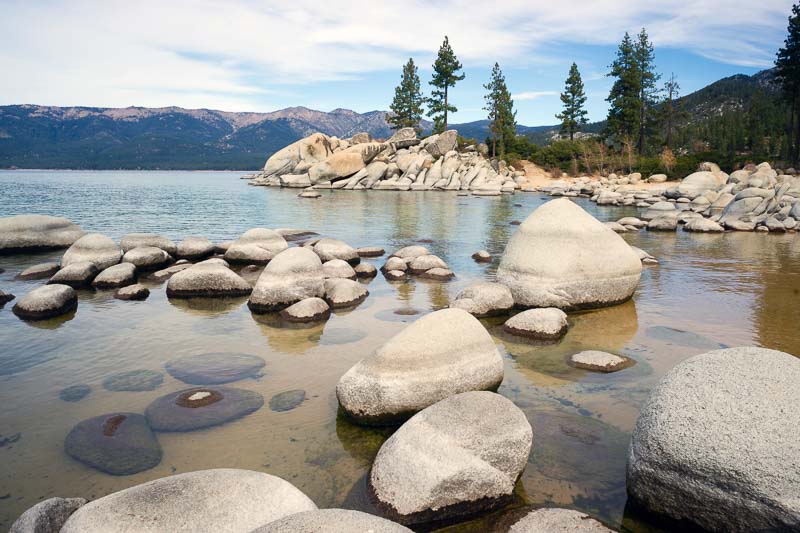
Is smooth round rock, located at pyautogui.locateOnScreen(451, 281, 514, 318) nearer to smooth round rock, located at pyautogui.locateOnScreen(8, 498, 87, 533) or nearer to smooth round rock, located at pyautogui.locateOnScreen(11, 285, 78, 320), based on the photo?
smooth round rock, located at pyautogui.locateOnScreen(8, 498, 87, 533)

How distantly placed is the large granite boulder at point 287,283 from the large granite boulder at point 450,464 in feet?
23.8

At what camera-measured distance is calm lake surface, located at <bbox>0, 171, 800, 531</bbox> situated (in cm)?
581

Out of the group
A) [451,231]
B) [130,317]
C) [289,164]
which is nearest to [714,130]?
[289,164]

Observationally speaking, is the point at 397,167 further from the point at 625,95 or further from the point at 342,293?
the point at 342,293

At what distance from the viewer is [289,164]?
78.6 meters

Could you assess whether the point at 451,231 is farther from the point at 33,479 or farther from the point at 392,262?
the point at 33,479

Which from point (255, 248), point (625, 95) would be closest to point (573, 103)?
point (625, 95)

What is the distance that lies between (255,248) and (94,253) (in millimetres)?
4862

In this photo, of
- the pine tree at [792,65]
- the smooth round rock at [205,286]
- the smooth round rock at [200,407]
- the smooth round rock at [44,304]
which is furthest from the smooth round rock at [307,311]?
the pine tree at [792,65]

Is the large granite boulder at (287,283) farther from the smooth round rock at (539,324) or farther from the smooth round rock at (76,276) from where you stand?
the smooth round rock at (76,276)

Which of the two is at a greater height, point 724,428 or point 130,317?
point 724,428

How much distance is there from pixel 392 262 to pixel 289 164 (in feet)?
217

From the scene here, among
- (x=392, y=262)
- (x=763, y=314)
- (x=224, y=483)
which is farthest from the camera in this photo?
(x=392, y=262)

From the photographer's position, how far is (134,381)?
836 cm
